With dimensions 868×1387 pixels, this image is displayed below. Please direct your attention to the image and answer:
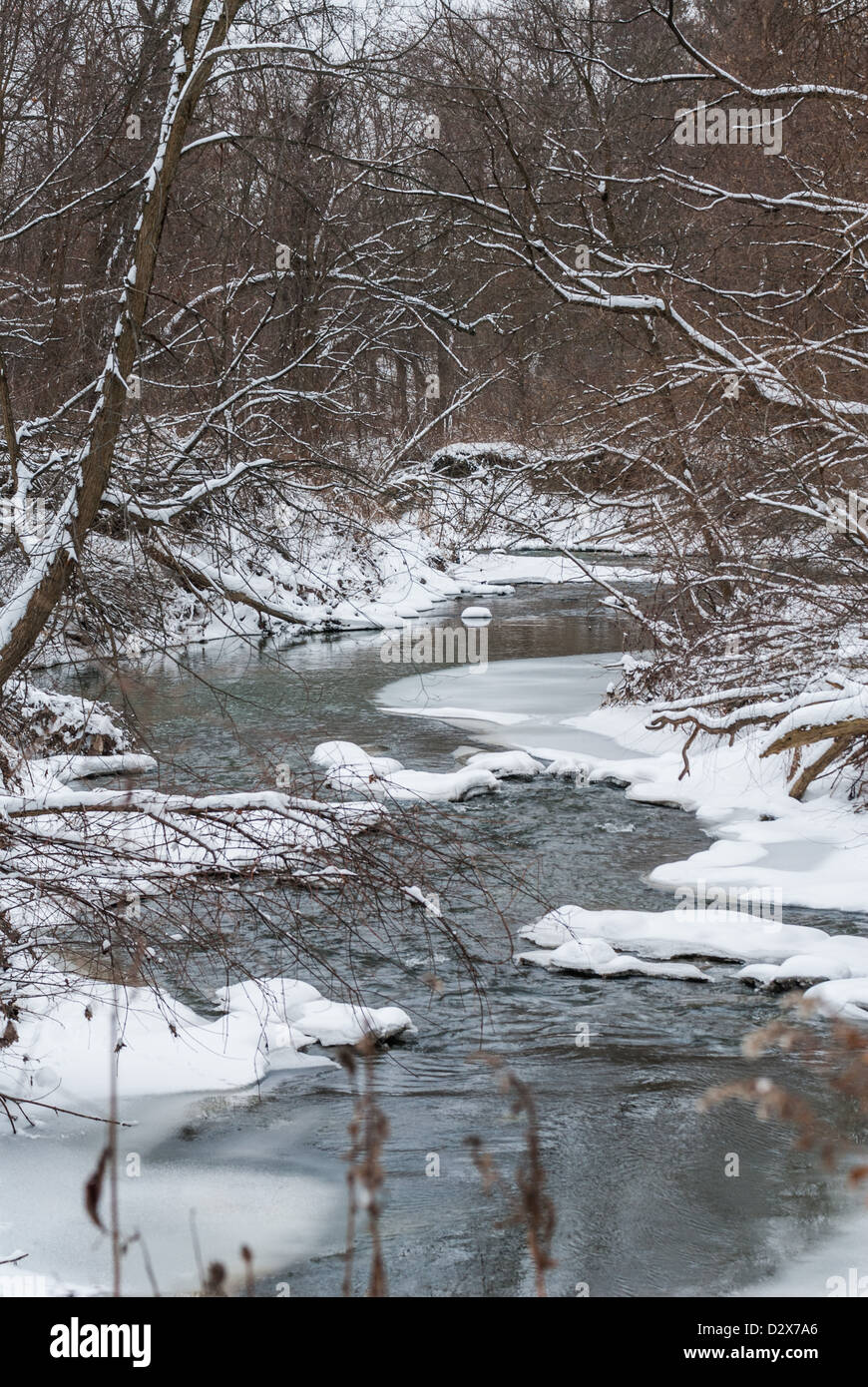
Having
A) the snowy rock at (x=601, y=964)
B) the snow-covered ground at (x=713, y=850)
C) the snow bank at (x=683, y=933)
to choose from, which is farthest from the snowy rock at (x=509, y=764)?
the snowy rock at (x=601, y=964)

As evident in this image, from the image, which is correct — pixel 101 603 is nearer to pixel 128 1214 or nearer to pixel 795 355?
pixel 128 1214

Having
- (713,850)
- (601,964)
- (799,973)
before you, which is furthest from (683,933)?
(713,850)

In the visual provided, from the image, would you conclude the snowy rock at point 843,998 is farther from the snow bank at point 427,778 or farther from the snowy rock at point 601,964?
the snow bank at point 427,778

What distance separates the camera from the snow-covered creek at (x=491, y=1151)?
441 centimetres

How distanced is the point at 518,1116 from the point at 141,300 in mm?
4092

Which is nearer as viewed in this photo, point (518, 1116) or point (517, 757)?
point (518, 1116)

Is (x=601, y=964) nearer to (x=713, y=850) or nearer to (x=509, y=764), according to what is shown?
(x=713, y=850)

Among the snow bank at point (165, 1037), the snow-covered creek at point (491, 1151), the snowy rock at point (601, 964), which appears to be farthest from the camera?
the snowy rock at point (601, 964)

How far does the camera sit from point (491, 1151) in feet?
17.2

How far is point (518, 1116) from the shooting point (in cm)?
577

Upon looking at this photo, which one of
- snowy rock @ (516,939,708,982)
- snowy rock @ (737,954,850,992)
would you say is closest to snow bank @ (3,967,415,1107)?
snowy rock @ (516,939,708,982)

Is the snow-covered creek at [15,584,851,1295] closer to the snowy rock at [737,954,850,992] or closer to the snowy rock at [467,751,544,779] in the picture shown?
the snowy rock at [737,954,850,992]

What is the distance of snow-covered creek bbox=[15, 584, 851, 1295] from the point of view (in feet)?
14.5
